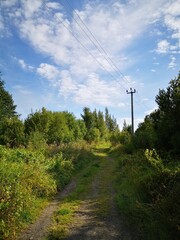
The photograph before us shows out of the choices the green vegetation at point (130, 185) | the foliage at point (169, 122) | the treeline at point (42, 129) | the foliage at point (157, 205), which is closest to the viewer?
the foliage at point (157, 205)

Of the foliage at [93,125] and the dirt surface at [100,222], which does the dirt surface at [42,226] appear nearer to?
the dirt surface at [100,222]

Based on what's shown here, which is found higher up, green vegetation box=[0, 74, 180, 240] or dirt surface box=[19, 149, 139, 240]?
green vegetation box=[0, 74, 180, 240]

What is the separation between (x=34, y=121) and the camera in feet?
95.5

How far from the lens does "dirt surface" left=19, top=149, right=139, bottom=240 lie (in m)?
5.56

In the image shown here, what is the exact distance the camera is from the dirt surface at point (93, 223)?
5.56 meters

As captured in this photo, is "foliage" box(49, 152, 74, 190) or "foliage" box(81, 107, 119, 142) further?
"foliage" box(81, 107, 119, 142)

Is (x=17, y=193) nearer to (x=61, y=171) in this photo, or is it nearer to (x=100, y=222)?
(x=100, y=222)

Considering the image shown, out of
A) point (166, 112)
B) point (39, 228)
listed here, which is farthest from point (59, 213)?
point (166, 112)

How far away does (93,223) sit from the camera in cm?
634

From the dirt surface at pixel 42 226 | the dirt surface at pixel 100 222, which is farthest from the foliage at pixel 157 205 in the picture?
the dirt surface at pixel 42 226

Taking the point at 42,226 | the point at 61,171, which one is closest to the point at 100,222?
the point at 42,226

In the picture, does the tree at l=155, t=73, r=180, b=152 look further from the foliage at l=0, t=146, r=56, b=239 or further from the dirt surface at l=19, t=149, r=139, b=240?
the foliage at l=0, t=146, r=56, b=239

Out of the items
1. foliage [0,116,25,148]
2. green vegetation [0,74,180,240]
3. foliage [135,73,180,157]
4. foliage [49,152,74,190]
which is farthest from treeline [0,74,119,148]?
foliage [135,73,180,157]

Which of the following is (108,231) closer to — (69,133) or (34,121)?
(34,121)
